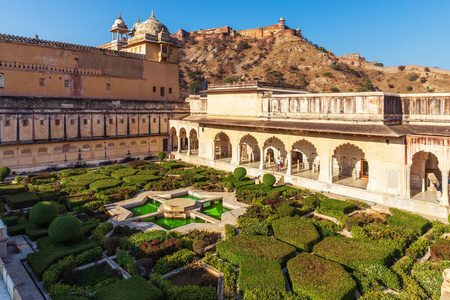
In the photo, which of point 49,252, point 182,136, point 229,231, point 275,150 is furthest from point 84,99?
point 229,231

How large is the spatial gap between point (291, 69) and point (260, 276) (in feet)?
233

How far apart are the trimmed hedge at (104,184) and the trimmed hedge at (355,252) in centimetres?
1365

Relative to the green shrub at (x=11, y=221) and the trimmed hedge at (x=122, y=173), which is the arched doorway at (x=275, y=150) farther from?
the green shrub at (x=11, y=221)

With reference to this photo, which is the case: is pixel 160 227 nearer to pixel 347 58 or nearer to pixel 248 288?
pixel 248 288

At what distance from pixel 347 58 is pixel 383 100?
237ft

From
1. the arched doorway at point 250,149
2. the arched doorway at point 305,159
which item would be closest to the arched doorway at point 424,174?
the arched doorway at point 305,159

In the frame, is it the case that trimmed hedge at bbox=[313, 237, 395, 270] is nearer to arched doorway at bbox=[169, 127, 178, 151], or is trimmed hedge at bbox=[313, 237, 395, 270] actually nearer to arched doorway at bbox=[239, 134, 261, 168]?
arched doorway at bbox=[239, 134, 261, 168]

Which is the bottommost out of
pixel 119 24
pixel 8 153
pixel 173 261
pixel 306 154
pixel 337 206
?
pixel 173 261

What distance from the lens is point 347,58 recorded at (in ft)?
269

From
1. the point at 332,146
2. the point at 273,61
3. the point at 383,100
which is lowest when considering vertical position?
the point at 332,146

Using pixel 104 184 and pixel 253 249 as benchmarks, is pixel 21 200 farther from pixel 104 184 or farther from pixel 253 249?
pixel 253 249

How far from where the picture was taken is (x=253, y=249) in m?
11.2

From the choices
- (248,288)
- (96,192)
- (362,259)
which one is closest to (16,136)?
(96,192)

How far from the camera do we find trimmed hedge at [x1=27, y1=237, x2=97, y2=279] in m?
10.2
